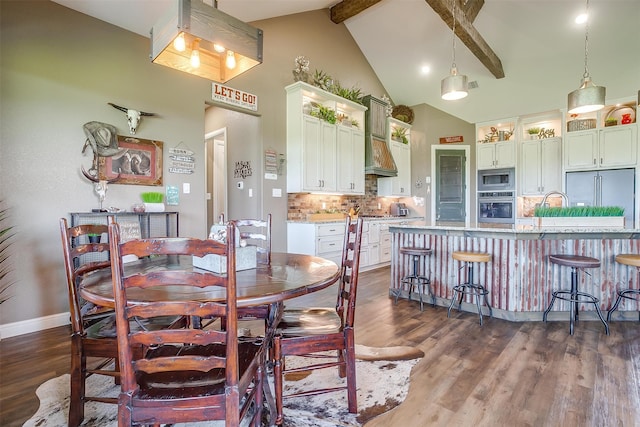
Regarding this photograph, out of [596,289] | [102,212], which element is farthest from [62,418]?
[596,289]

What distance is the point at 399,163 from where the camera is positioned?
271 inches

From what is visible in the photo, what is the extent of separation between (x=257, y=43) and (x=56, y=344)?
110 inches

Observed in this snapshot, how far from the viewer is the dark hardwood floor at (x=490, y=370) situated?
5.57 feet

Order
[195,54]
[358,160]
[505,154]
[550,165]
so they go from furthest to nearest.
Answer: [505,154] < [550,165] < [358,160] < [195,54]

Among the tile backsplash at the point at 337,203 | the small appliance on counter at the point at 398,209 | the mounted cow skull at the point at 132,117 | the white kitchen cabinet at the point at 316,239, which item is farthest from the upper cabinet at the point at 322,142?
the mounted cow skull at the point at 132,117

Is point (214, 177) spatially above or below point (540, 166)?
below

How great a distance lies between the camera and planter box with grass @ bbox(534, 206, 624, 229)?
3.20m

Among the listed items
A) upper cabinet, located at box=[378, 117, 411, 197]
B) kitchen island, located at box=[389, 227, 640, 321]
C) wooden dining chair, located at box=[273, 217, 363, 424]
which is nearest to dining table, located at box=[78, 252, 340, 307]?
wooden dining chair, located at box=[273, 217, 363, 424]

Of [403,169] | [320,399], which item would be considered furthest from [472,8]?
[320,399]

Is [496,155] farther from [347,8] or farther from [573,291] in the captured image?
[573,291]

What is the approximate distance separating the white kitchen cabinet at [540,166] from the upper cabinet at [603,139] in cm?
19

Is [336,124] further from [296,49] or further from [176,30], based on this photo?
[176,30]

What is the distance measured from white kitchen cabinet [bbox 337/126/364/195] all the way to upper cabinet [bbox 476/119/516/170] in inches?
110

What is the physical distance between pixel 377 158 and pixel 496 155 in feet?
8.60
